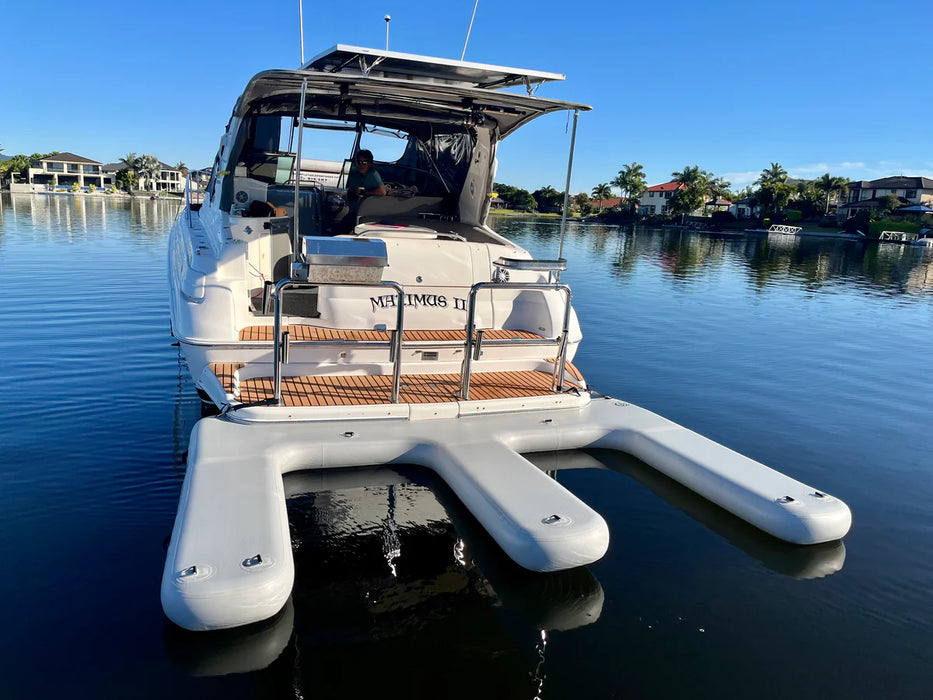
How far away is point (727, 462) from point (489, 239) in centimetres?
327

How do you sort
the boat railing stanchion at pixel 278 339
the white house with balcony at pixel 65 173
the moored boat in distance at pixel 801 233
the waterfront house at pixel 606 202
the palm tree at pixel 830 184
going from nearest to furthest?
the boat railing stanchion at pixel 278 339 < the moored boat in distance at pixel 801 233 < the palm tree at pixel 830 184 < the white house with balcony at pixel 65 173 < the waterfront house at pixel 606 202

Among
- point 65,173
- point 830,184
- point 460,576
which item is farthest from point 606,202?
point 460,576

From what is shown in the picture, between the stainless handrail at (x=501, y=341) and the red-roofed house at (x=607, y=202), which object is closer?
the stainless handrail at (x=501, y=341)

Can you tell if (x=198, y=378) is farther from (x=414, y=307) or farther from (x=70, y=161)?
(x=70, y=161)

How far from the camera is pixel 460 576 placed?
3.78 metres

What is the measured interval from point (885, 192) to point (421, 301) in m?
94.1

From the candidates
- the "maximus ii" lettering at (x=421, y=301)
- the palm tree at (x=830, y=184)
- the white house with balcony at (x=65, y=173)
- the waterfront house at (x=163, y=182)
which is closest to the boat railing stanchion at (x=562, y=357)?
the "maximus ii" lettering at (x=421, y=301)

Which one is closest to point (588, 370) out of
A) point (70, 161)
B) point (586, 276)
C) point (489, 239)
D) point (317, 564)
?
point (489, 239)

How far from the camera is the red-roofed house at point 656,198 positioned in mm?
103544

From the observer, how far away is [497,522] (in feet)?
12.1

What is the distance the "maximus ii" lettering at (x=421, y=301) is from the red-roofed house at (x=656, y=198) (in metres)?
101

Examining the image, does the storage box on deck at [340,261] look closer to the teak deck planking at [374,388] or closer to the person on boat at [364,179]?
the teak deck planking at [374,388]

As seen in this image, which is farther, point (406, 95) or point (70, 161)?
point (70, 161)

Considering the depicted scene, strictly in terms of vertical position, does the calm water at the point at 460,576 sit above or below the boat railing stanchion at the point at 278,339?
below
